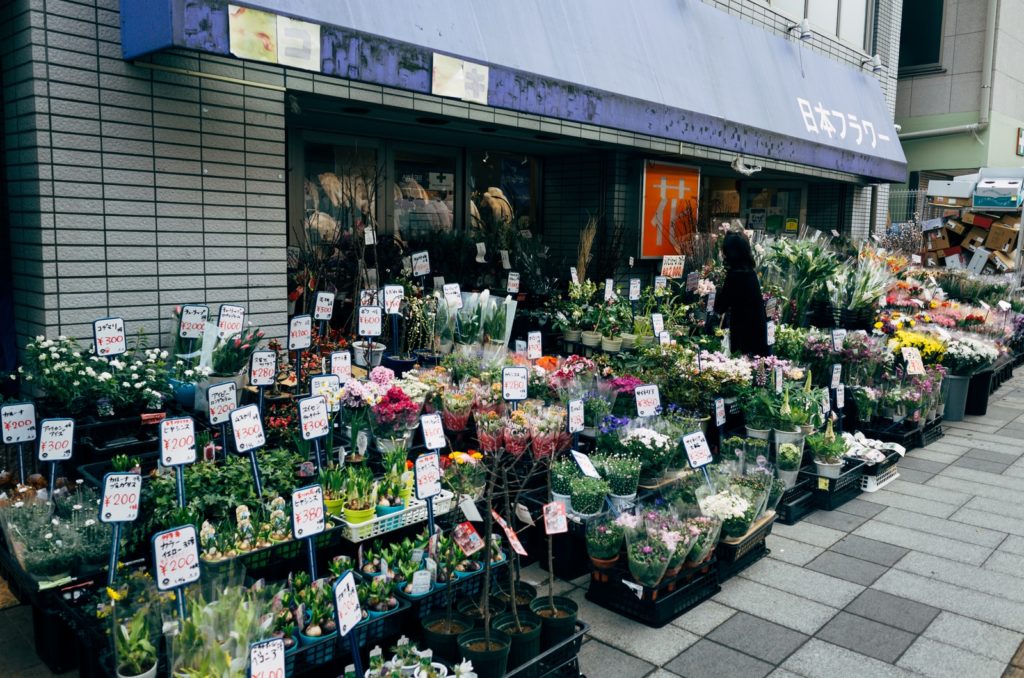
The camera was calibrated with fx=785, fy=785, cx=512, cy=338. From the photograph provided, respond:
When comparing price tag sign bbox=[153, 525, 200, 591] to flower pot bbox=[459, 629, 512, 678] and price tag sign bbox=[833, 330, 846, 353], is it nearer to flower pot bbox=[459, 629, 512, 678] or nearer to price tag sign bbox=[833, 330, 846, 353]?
flower pot bbox=[459, 629, 512, 678]

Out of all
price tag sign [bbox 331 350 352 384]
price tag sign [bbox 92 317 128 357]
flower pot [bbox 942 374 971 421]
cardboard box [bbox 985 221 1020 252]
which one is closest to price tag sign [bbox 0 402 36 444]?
price tag sign [bbox 92 317 128 357]

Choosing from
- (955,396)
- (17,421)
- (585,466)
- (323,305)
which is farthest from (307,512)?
(955,396)

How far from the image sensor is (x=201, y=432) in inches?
180

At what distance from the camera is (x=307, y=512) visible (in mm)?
3213

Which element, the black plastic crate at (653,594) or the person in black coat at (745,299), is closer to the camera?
the black plastic crate at (653,594)

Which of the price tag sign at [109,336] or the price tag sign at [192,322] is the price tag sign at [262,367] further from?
the price tag sign at [109,336]

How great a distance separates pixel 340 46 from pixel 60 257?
1994 mm

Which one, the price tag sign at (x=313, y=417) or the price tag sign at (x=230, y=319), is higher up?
the price tag sign at (x=230, y=319)

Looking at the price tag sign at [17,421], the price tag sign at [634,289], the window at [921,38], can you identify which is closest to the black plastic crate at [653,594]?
the price tag sign at [17,421]

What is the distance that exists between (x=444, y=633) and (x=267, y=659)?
85cm

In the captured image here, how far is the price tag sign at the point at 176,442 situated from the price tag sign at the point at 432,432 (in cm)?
110

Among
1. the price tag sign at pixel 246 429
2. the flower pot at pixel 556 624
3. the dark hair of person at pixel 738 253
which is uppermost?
the dark hair of person at pixel 738 253

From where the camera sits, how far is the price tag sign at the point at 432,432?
399 centimetres

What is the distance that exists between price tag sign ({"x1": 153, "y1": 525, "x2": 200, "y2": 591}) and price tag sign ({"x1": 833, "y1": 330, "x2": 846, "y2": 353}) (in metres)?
6.39
